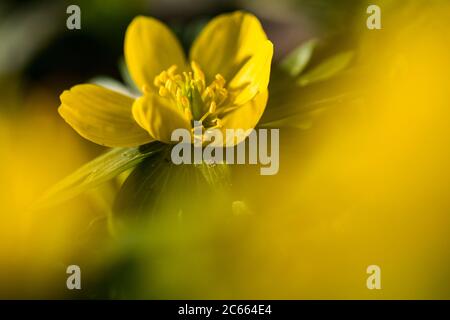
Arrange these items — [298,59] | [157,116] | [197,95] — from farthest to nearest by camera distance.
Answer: [298,59] → [197,95] → [157,116]

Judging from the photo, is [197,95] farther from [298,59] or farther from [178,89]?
[298,59]

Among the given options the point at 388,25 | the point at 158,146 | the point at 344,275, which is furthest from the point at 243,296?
the point at 388,25

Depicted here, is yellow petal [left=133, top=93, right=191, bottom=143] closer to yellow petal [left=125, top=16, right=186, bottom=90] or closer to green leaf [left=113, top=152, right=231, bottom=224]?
green leaf [left=113, top=152, right=231, bottom=224]

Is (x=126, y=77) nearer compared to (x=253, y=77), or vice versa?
(x=253, y=77)

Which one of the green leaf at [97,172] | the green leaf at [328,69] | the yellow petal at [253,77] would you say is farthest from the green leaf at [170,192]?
the green leaf at [328,69]

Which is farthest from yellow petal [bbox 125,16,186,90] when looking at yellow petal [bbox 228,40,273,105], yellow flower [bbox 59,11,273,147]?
yellow petal [bbox 228,40,273,105]

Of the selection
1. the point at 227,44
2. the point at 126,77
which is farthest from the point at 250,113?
the point at 126,77
